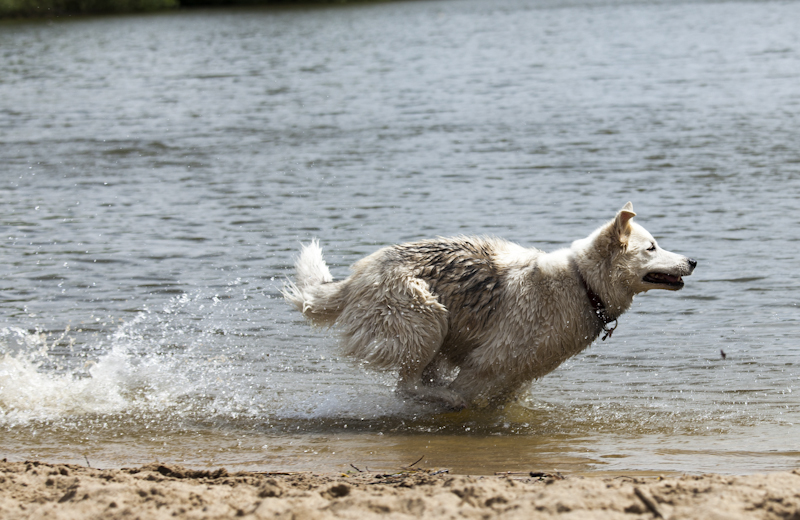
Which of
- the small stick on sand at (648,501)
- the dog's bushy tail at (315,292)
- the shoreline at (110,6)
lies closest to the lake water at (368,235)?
the dog's bushy tail at (315,292)

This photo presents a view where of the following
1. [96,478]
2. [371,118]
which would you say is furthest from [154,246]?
[371,118]

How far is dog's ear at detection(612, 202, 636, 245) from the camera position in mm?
6117

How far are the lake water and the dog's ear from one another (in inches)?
52.6

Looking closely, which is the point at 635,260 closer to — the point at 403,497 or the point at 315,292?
the point at 315,292

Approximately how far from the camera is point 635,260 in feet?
20.4

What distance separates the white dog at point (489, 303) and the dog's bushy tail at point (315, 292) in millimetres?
18

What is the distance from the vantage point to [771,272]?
9.25 m

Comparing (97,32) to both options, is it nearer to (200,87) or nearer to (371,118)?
(200,87)

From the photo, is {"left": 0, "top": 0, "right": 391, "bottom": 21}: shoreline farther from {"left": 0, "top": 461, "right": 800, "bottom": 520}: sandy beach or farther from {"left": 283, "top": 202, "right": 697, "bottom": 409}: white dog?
{"left": 0, "top": 461, "right": 800, "bottom": 520}: sandy beach

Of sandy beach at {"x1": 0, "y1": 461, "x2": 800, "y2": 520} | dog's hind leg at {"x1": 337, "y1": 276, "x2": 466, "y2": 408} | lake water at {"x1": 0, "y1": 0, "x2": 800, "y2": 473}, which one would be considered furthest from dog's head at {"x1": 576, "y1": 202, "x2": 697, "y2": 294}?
sandy beach at {"x1": 0, "y1": 461, "x2": 800, "y2": 520}

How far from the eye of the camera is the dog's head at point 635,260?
6180mm

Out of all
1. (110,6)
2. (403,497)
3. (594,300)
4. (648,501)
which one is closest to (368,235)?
(594,300)

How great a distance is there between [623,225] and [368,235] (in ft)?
17.4

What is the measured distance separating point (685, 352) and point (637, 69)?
18844 mm
